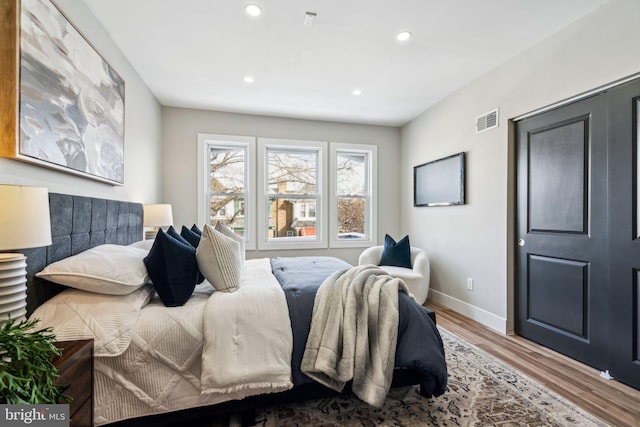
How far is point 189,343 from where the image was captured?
1436mm

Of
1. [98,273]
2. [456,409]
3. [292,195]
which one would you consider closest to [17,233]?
[98,273]

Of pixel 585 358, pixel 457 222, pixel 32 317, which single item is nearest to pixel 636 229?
pixel 585 358

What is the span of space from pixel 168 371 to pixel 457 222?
3211 millimetres

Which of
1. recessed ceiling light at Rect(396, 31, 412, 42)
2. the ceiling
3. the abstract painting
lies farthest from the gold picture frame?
recessed ceiling light at Rect(396, 31, 412, 42)

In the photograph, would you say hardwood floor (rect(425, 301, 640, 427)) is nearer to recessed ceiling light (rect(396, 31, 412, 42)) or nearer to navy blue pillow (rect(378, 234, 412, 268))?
navy blue pillow (rect(378, 234, 412, 268))

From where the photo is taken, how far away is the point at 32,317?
1282 millimetres

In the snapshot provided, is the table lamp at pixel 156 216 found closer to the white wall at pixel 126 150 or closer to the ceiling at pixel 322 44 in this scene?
the white wall at pixel 126 150

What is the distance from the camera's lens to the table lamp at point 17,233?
104cm

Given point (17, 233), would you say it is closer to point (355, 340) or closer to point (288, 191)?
point (355, 340)

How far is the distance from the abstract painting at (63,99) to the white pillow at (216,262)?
3.01 feet

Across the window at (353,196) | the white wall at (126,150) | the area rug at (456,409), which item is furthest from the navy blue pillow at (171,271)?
the window at (353,196)

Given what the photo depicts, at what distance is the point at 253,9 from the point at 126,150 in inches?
66.4

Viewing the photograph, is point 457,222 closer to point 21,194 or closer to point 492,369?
point 492,369

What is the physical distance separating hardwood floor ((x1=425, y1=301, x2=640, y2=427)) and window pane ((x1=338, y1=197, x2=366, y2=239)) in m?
2.00
